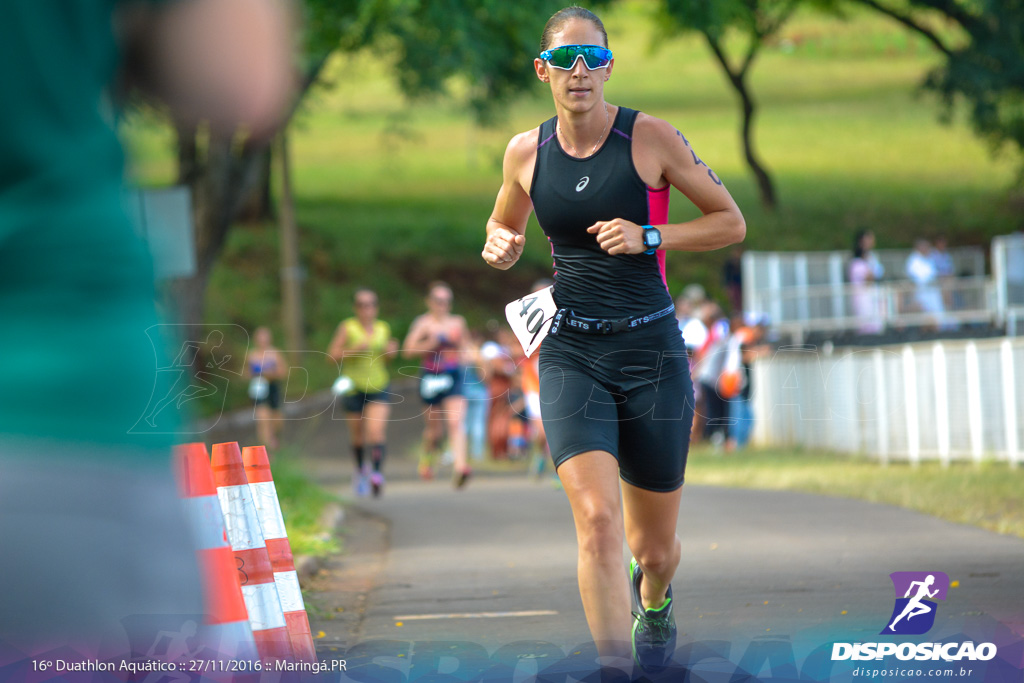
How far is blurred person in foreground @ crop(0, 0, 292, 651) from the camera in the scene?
1466 mm

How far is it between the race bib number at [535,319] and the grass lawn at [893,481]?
5.30 meters

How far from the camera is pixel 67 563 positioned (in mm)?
1488

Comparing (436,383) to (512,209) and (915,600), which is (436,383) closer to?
(915,600)

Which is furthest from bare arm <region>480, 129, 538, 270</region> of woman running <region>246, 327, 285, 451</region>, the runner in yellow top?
woman running <region>246, 327, 285, 451</region>

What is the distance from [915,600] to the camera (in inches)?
257

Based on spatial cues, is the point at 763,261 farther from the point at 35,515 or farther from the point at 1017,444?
the point at 35,515

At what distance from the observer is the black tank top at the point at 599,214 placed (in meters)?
4.84

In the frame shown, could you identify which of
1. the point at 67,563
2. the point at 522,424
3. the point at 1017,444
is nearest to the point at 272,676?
the point at 67,563

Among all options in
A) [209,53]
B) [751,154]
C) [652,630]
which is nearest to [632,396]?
[652,630]

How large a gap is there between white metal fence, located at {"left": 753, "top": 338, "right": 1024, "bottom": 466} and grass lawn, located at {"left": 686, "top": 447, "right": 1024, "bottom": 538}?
262mm

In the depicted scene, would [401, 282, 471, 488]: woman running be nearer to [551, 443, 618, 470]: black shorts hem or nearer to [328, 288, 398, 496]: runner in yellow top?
[328, 288, 398, 496]: runner in yellow top

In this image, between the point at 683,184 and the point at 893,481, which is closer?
the point at 683,184

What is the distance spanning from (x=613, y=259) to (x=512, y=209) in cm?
51

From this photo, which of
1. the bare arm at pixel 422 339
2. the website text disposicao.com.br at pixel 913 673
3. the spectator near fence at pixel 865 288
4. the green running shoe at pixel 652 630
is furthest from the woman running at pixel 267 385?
the website text disposicao.com.br at pixel 913 673
